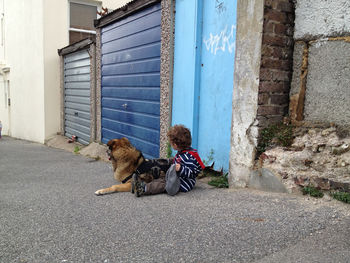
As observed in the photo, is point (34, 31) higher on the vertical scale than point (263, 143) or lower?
higher

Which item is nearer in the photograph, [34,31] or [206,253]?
[206,253]

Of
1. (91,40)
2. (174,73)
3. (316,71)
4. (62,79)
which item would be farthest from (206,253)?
(62,79)

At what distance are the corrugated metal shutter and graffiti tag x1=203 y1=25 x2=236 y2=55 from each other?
569 centimetres

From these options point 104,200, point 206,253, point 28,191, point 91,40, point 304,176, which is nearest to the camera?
point 206,253

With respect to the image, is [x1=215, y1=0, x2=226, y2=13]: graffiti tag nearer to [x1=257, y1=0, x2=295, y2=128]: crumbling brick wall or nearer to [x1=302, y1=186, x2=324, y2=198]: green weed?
[x1=257, y1=0, x2=295, y2=128]: crumbling brick wall

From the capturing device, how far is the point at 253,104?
3.88m

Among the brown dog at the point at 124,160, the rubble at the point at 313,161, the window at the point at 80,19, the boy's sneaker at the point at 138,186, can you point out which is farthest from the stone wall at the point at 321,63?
the window at the point at 80,19

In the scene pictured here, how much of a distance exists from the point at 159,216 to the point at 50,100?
993 centimetres

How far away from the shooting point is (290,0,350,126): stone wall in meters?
3.42

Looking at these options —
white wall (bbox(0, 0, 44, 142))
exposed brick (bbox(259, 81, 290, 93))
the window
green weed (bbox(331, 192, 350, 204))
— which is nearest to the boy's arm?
exposed brick (bbox(259, 81, 290, 93))

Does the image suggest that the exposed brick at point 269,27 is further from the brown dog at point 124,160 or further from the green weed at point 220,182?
the brown dog at point 124,160

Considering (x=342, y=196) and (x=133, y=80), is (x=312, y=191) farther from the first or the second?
(x=133, y=80)

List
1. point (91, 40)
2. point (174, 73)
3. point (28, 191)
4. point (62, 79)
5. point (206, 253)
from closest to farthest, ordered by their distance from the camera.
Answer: point (206, 253) < point (28, 191) < point (174, 73) < point (91, 40) < point (62, 79)

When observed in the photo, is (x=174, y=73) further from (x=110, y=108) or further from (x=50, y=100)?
Answer: (x=50, y=100)
